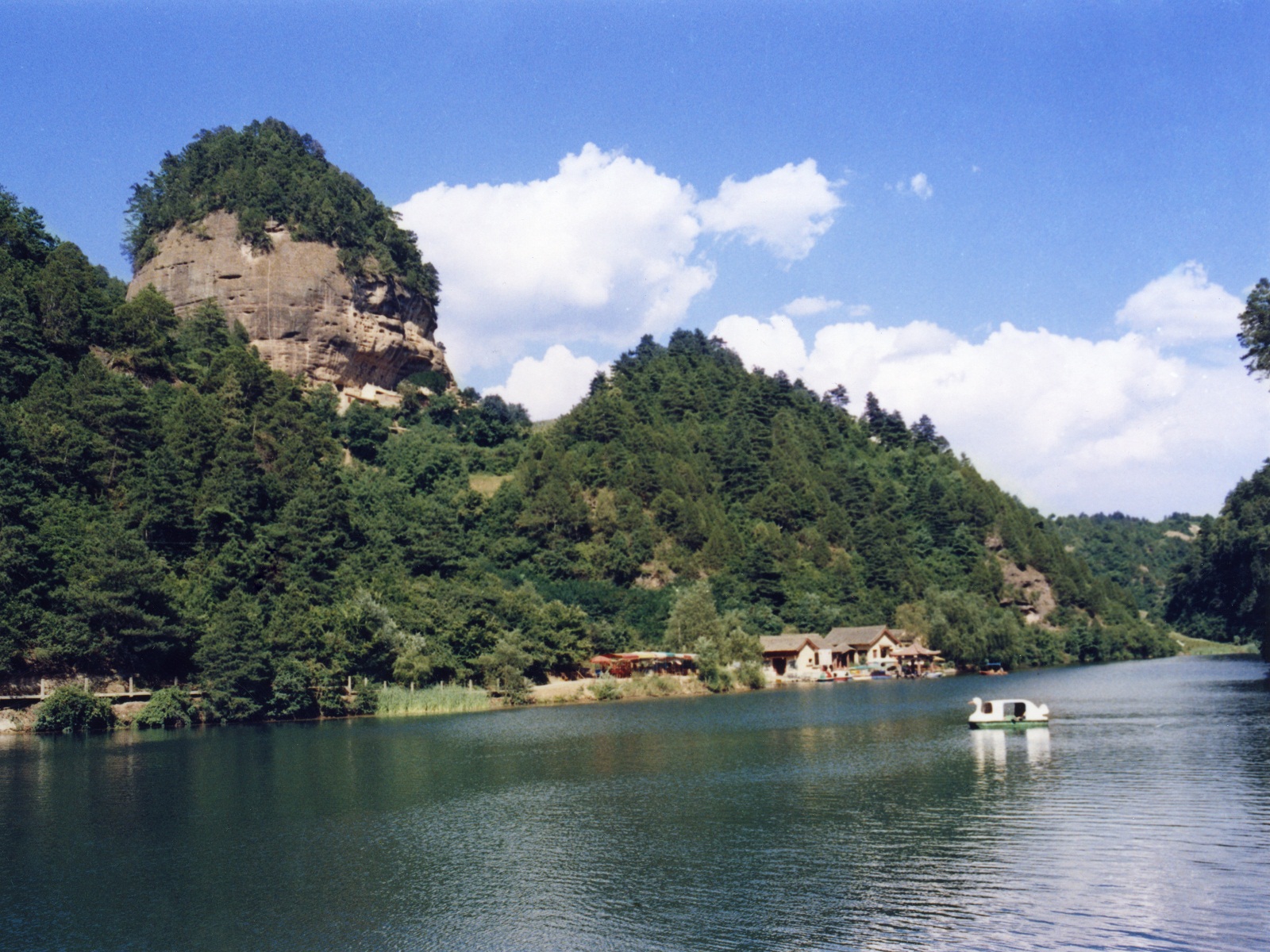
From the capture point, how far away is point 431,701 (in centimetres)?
6544

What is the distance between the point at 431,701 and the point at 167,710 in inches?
623

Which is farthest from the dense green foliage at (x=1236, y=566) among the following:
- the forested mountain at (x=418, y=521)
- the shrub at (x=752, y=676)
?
the shrub at (x=752, y=676)

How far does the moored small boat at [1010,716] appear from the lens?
1868 inches

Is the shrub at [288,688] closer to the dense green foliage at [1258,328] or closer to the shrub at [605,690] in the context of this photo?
the shrub at [605,690]

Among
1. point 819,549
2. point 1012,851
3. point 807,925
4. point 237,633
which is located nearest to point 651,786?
point 1012,851

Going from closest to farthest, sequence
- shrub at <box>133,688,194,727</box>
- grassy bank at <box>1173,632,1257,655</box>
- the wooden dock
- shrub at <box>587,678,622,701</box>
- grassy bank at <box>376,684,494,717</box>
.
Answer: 1. the wooden dock
2. shrub at <box>133,688,194,727</box>
3. grassy bank at <box>376,684,494,717</box>
4. shrub at <box>587,678,622,701</box>
5. grassy bank at <box>1173,632,1257,655</box>

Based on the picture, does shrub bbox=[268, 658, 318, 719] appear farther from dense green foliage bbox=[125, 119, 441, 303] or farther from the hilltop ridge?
dense green foliage bbox=[125, 119, 441, 303]

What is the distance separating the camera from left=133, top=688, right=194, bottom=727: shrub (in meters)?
55.6

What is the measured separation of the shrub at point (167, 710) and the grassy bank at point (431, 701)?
11.3 meters

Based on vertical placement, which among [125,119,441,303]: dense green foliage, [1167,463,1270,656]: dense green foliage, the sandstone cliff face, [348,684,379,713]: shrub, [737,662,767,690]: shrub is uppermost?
[125,119,441,303]: dense green foliage

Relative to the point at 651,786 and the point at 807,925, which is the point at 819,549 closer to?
the point at 651,786

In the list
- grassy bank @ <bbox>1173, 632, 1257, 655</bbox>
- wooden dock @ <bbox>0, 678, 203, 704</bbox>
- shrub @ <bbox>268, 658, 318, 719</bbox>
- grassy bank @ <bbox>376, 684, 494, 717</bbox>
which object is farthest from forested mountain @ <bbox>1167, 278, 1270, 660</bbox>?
wooden dock @ <bbox>0, 678, 203, 704</bbox>

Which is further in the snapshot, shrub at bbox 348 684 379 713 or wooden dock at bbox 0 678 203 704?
shrub at bbox 348 684 379 713

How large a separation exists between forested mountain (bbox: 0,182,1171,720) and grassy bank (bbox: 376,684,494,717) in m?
1.14
